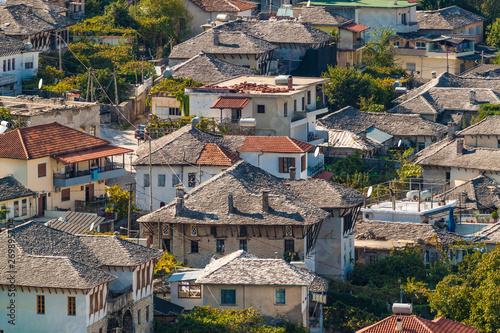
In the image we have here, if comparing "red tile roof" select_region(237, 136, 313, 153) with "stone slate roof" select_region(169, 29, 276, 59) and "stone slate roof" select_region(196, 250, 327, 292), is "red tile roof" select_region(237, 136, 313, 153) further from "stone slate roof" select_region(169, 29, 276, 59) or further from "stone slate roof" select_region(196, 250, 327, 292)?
"stone slate roof" select_region(169, 29, 276, 59)

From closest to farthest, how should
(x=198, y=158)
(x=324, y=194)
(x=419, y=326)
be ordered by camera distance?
(x=419, y=326), (x=324, y=194), (x=198, y=158)

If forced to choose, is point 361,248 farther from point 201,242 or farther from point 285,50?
point 285,50

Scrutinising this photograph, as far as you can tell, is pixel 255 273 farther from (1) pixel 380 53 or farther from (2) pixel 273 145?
(1) pixel 380 53

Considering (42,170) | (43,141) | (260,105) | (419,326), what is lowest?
(419,326)

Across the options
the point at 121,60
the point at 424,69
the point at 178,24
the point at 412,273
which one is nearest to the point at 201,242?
the point at 412,273

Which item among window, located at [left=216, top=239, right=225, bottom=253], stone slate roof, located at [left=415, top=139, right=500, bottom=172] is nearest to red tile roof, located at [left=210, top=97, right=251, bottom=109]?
stone slate roof, located at [left=415, top=139, right=500, bottom=172]

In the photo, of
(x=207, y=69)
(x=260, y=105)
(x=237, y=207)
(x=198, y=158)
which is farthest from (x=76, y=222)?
(x=207, y=69)

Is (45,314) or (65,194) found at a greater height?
(65,194)
